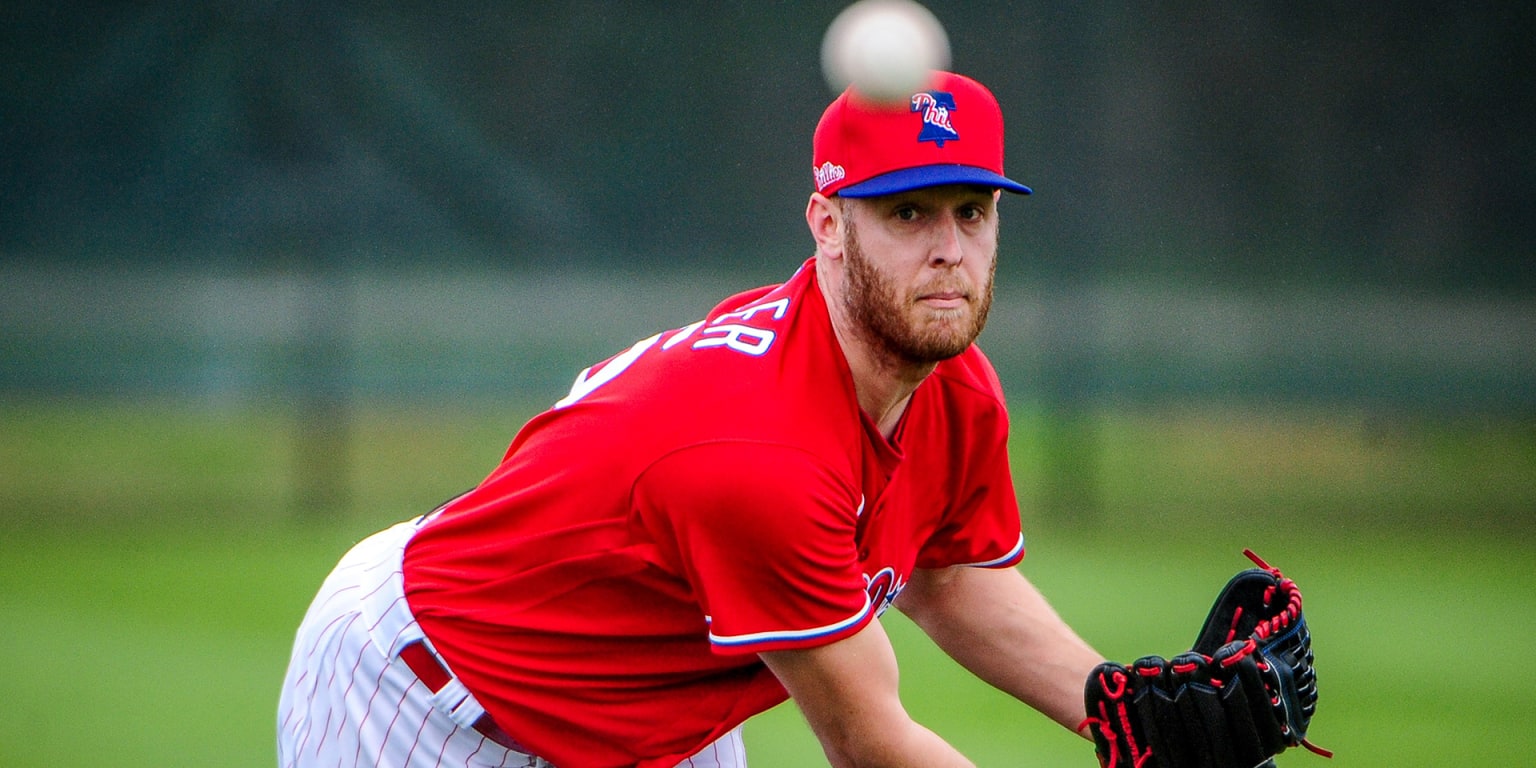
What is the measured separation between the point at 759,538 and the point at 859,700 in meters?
0.29

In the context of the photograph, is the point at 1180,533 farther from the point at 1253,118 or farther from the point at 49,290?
the point at 49,290

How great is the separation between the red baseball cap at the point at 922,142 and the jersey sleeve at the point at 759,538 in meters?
0.43

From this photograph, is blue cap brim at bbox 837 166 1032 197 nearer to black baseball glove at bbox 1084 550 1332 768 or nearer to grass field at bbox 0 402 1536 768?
black baseball glove at bbox 1084 550 1332 768

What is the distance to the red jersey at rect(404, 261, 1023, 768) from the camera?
→ 218 centimetres

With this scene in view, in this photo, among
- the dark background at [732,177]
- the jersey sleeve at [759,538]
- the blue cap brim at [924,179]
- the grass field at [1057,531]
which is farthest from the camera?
the dark background at [732,177]

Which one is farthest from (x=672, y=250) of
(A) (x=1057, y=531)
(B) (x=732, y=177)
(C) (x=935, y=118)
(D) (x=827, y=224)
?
(C) (x=935, y=118)

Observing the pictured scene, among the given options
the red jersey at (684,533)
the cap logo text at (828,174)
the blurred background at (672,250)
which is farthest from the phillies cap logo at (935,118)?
the blurred background at (672,250)

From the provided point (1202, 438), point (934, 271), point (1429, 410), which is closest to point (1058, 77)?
point (1202, 438)

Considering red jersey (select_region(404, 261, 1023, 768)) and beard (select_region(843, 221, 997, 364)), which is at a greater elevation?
beard (select_region(843, 221, 997, 364))

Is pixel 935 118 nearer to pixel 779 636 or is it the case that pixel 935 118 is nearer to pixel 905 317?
pixel 905 317

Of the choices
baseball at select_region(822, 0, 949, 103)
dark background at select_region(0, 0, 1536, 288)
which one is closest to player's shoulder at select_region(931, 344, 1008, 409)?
baseball at select_region(822, 0, 949, 103)

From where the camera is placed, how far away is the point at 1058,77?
739 centimetres

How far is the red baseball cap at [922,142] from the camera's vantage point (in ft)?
7.48

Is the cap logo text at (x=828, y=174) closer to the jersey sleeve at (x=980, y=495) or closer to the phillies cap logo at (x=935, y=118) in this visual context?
the phillies cap logo at (x=935, y=118)
